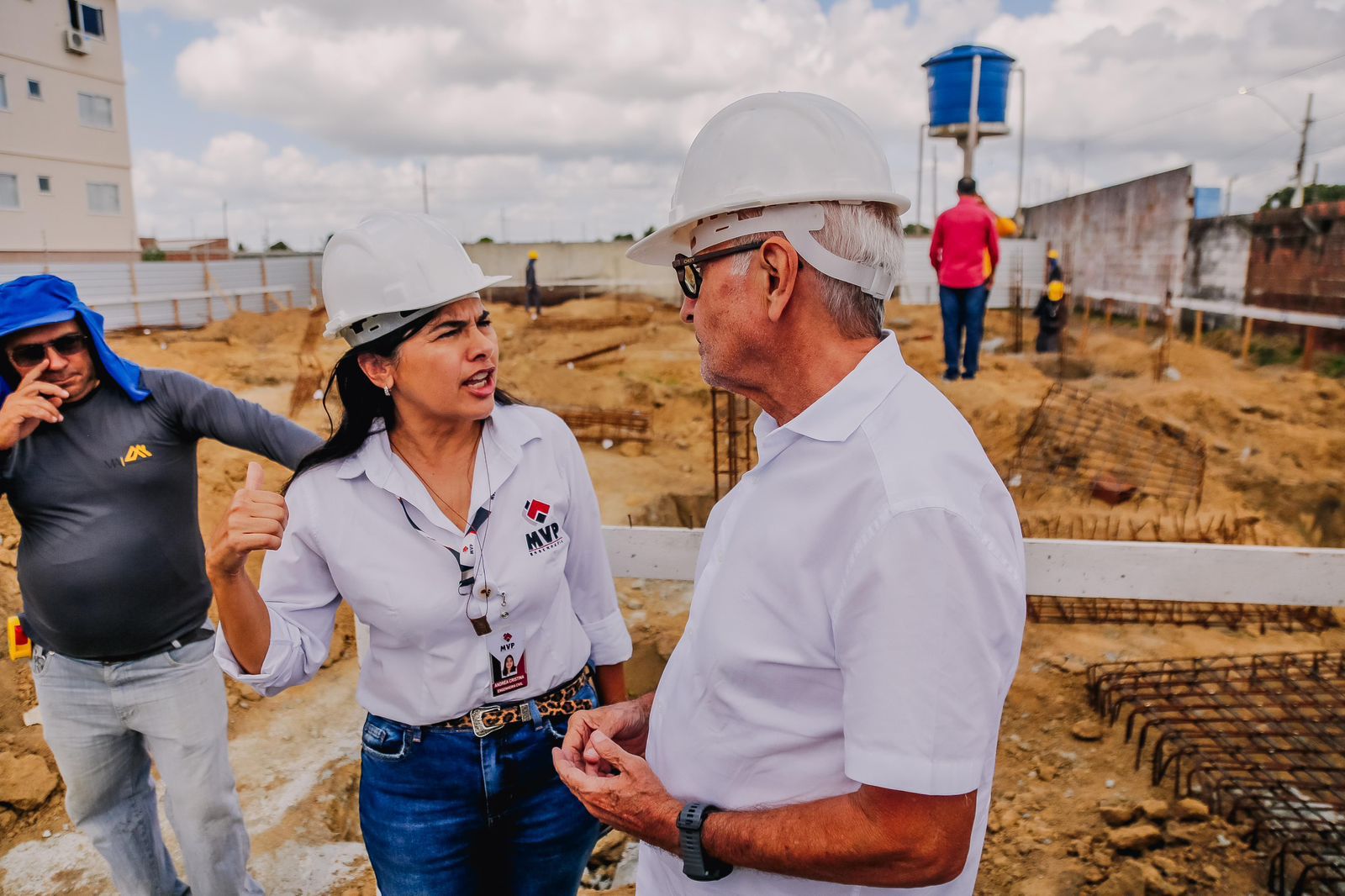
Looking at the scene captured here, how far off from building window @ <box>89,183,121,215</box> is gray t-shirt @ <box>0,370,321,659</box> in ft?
110

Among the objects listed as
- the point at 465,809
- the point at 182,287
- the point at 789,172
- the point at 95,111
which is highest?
the point at 95,111

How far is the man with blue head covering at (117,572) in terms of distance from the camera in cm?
295

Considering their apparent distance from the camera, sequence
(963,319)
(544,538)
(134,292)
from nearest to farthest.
Answer: (544,538) → (963,319) → (134,292)

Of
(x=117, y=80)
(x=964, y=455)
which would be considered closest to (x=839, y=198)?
(x=964, y=455)

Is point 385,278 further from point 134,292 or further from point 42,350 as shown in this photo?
point 134,292

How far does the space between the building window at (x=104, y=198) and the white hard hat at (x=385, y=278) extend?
114 feet

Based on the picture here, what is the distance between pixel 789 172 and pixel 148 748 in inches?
123

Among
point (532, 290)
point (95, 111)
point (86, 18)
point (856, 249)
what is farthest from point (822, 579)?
point (86, 18)

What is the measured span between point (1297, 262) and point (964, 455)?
16821 mm

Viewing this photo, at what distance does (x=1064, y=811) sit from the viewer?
380 centimetres

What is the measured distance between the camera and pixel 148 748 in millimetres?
3168

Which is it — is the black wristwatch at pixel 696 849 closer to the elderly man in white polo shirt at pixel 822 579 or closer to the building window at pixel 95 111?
the elderly man in white polo shirt at pixel 822 579

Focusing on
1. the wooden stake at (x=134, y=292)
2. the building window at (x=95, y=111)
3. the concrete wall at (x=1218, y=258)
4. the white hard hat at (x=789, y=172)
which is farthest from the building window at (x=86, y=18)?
the white hard hat at (x=789, y=172)

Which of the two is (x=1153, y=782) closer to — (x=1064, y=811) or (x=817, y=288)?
(x=1064, y=811)
